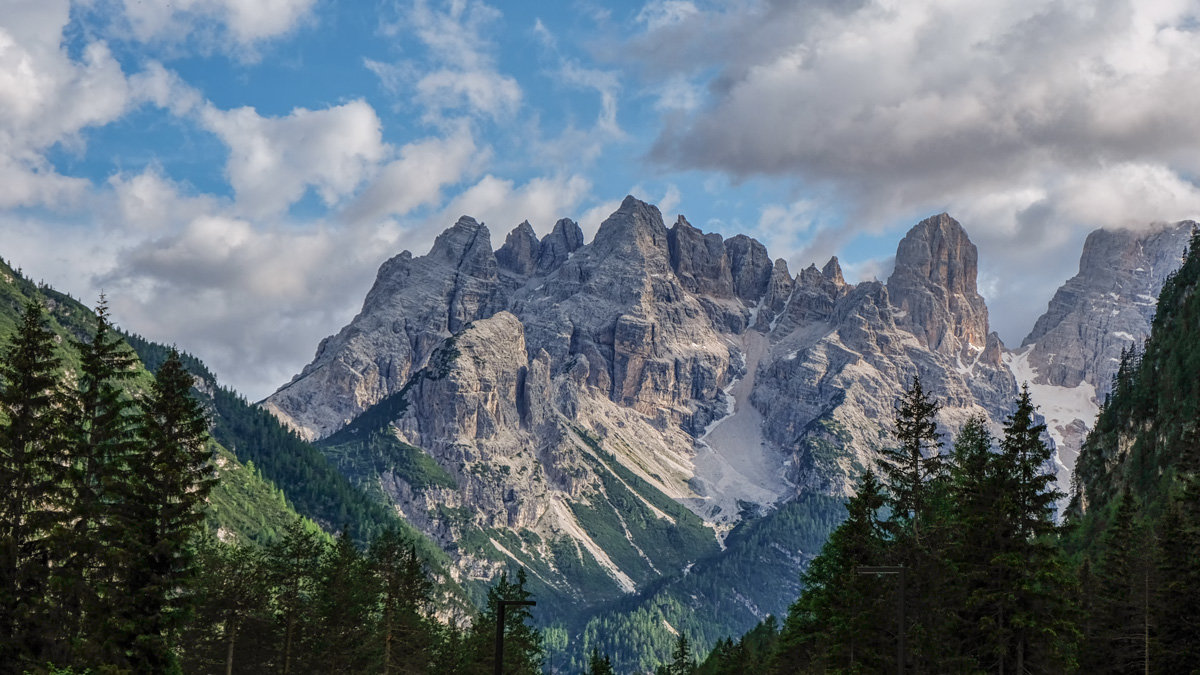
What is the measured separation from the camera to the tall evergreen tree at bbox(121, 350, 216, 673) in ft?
157

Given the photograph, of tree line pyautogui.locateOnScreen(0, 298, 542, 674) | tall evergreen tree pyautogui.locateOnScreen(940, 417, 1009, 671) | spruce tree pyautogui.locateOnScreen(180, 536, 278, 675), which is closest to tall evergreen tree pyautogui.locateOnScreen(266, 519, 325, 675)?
spruce tree pyautogui.locateOnScreen(180, 536, 278, 675)

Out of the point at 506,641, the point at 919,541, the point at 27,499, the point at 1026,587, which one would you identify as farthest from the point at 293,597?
the point at 1026,587

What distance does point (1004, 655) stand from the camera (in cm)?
4731

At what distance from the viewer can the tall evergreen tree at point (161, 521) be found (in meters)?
47.8

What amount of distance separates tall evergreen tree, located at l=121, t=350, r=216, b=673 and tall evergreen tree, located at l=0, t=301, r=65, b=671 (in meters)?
2.93

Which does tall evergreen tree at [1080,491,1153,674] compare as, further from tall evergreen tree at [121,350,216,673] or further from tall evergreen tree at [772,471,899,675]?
tall evergreen tree at [121,350,216,673]

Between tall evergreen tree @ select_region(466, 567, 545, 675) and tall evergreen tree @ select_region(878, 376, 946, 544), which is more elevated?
tall evergreen tree @ select_region(878, 376, 946, 544)

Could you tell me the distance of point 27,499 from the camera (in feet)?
148

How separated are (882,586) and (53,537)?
110 feet

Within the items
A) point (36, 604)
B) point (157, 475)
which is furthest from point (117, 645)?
point (157, 475)

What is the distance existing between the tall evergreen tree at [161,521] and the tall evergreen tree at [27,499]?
116 inches

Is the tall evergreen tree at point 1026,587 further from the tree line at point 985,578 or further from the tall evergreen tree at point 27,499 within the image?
the tall evergreen tree at point 27,499

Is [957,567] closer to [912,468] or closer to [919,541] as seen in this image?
[919,541]

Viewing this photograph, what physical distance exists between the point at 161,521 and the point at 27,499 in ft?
18.0
